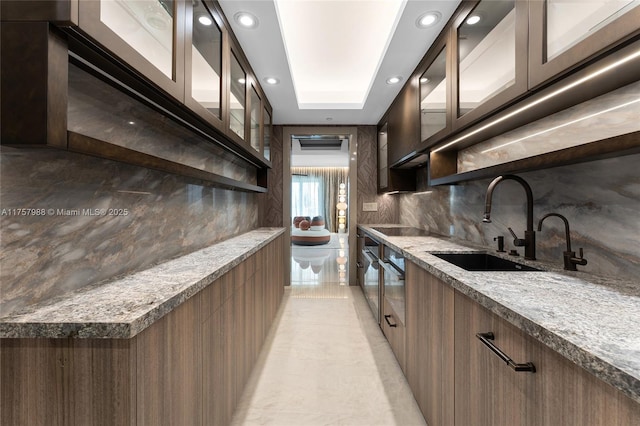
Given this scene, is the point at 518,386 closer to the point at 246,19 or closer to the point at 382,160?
the point at 246,19

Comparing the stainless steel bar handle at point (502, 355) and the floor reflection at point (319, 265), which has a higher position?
the stainless steel bar handle at point (502, 355)

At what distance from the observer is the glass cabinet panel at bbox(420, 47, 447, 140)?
1873 millimetres

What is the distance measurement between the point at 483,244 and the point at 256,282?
165 centimetres

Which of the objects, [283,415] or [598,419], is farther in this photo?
[283,415]

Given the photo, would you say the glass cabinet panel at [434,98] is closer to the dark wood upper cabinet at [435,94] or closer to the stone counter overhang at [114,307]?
the dark wood upper cabinet at [435,94]

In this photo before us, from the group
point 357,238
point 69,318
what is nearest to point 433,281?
point 69,318

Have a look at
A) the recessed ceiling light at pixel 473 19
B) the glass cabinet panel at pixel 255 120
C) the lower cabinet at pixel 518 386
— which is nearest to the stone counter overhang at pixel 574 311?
the lower cabinet at pixel 518 386

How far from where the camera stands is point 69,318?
663mm

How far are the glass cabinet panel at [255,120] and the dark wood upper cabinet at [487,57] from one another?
5.51 feet

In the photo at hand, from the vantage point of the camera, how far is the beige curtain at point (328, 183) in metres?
11.2

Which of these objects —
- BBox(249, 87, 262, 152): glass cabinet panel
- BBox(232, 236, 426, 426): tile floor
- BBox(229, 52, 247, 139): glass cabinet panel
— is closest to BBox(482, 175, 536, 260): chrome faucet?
BBox(232, 236, 426, 426): tile floor

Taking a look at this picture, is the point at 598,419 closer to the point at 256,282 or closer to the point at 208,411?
the point at 208,411

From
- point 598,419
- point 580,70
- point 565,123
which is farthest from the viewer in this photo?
point 565,123

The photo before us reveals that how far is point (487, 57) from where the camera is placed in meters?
1.43
